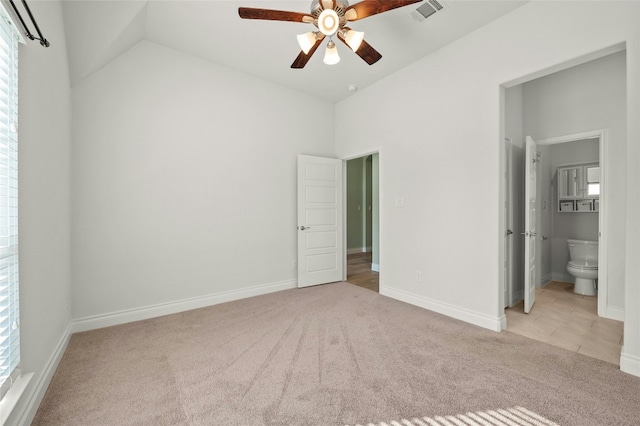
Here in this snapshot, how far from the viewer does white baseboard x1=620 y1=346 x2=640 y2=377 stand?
6.31 feet

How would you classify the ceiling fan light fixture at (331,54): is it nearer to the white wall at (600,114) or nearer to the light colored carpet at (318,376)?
the light colored carpet at (318,376)

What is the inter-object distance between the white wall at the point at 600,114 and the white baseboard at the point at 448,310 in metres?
1.46

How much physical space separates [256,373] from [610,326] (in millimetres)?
3430

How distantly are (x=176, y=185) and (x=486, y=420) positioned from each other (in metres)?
3.42

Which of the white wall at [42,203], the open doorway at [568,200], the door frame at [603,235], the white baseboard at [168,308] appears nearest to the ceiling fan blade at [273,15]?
the white wall at [42,203]

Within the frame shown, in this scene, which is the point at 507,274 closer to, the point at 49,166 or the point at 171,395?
the point at 171,395

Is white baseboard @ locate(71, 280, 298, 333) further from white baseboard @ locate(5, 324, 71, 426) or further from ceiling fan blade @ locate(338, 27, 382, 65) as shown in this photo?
ceiling fan blade @ locate(338, 27, 382, 65)

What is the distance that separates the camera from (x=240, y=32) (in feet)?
9.50

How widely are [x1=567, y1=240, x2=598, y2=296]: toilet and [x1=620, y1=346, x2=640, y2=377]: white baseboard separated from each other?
2190 millimetres

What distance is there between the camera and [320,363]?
211cm

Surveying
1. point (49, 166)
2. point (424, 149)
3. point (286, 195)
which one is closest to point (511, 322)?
point (424, 149)

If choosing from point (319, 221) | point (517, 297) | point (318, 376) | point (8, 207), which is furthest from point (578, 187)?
point (8, 207)

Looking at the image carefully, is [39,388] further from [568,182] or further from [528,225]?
[568,182]

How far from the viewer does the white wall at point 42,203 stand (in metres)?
1.57
